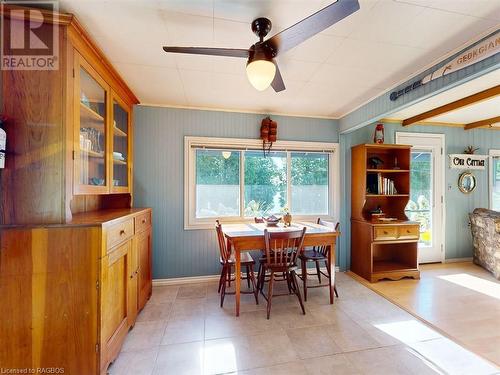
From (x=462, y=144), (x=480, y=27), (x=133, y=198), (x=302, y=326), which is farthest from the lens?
(x=462, y=144)

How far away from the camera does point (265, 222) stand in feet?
10.2

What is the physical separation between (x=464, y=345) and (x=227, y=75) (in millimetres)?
3197

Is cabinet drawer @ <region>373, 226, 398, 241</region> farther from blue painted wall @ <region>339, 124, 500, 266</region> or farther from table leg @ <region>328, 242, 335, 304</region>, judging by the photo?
blue painted wall @ <region>339, 124, 500, 266</region>

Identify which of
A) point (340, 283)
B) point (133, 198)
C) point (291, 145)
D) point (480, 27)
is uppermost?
point (480, 27)

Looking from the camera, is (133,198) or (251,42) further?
(133,198)

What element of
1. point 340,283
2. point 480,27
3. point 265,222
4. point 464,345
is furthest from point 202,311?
point 480,27

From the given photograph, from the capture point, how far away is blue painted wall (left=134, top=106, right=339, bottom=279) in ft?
10.00

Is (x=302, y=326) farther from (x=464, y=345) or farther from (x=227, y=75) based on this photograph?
(x=227, y=75)

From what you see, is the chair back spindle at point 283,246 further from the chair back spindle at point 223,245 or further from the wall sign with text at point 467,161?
the wall sign with text at point 467,161

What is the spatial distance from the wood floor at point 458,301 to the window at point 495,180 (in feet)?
4.39

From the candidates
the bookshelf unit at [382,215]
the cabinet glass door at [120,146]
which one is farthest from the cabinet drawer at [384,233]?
the cabinet glass door at [120,146]

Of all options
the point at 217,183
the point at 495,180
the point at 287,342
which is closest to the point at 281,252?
the point at 287,342

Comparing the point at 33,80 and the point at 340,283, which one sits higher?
the point at 33,80

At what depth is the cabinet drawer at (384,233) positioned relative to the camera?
311 centimetres
